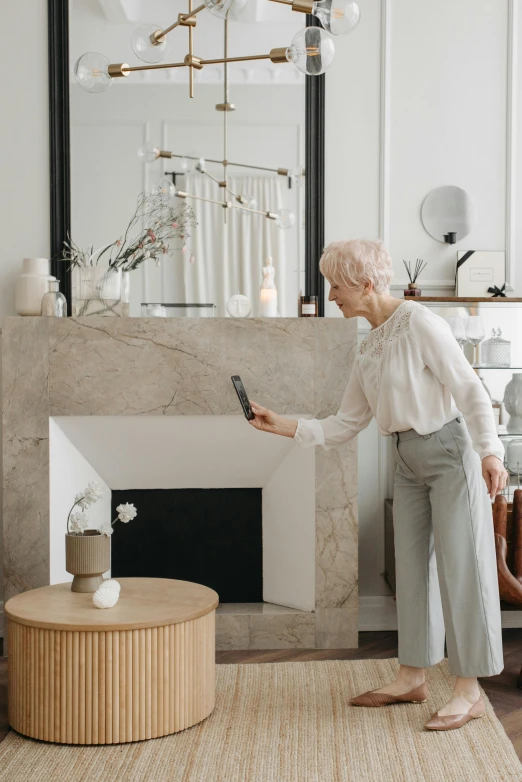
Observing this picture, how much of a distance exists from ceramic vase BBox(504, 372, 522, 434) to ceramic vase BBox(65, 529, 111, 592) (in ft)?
5.53

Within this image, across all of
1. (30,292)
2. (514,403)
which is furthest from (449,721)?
(30,292)

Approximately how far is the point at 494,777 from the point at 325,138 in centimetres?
248

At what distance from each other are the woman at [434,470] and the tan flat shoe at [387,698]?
0.32 ft

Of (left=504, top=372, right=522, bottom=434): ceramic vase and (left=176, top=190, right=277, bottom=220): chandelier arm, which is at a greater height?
(left=176, top=190, right=277, bottom=220): chandelier arm

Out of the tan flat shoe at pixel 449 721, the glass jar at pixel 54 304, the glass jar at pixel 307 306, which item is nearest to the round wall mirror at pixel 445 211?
the glass jar at pixel 307 306

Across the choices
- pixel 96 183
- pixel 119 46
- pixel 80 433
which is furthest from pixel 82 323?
pixel 119 46

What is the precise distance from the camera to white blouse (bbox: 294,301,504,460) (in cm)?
219

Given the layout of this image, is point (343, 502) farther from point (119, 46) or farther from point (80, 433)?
point (119, 46)

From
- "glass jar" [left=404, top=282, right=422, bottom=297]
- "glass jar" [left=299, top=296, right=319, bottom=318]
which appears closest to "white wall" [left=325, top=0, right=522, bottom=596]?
"glass jar" [left=404, top=282, right=422, bottom=297]

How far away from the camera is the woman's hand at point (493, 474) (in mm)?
2123

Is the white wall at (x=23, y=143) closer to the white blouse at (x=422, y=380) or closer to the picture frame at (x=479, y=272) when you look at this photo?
the white blouse at (x=422, y=380)

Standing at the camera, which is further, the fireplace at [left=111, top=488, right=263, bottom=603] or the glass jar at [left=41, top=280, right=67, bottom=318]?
the fireplace at [left=111, top=488, right=263, bottom=603]

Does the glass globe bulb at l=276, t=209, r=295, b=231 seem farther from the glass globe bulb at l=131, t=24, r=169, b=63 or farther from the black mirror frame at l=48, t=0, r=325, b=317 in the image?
the glass globe bulb at l=131, t=24, r=169, b=63

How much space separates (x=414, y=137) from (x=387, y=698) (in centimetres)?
227
